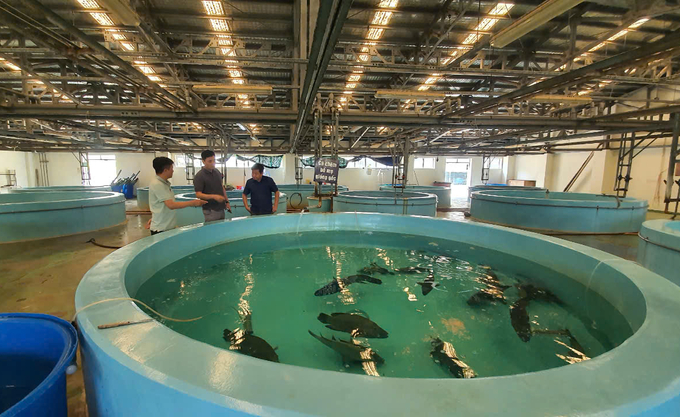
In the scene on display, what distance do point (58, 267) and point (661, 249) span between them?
334 inches

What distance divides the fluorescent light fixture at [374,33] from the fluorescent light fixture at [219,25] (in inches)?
98.0

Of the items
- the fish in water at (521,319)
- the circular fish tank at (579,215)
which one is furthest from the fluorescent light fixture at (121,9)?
the circular fish tank at (579,215)

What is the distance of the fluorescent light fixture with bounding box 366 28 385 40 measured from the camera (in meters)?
4.96

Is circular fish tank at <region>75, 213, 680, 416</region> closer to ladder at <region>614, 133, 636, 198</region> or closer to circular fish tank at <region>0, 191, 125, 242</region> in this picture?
circular fish tank at <region>0, 191, 125, 242</region>

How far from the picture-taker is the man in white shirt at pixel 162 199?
10.4 ft

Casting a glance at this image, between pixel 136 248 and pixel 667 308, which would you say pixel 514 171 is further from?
pixel 136 248

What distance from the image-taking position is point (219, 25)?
4723 mm

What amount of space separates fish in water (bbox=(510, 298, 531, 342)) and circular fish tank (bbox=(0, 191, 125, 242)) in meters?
8.61

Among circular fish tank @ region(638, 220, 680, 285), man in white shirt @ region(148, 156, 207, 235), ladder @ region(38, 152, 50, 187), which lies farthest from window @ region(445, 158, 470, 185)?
ladder @ region(38, 152, 50, 187)

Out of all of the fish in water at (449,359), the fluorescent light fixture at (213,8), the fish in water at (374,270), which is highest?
the fluorescent light fixture at (213,8)

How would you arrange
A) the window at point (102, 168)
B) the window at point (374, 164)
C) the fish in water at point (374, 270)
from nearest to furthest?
the fish in water at point (374, 270) → the window at point (102, 168) → the window at point (374, 164)

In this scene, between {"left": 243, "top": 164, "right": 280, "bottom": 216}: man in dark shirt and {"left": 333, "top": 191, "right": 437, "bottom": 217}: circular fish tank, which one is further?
{"left": 333, "top": 191, "right": 437, "bottom": 217}: circular fish tank

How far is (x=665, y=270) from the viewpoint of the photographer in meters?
3.46

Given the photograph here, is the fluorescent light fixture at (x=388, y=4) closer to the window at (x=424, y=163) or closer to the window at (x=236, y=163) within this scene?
the window at (x=236, y=163)
